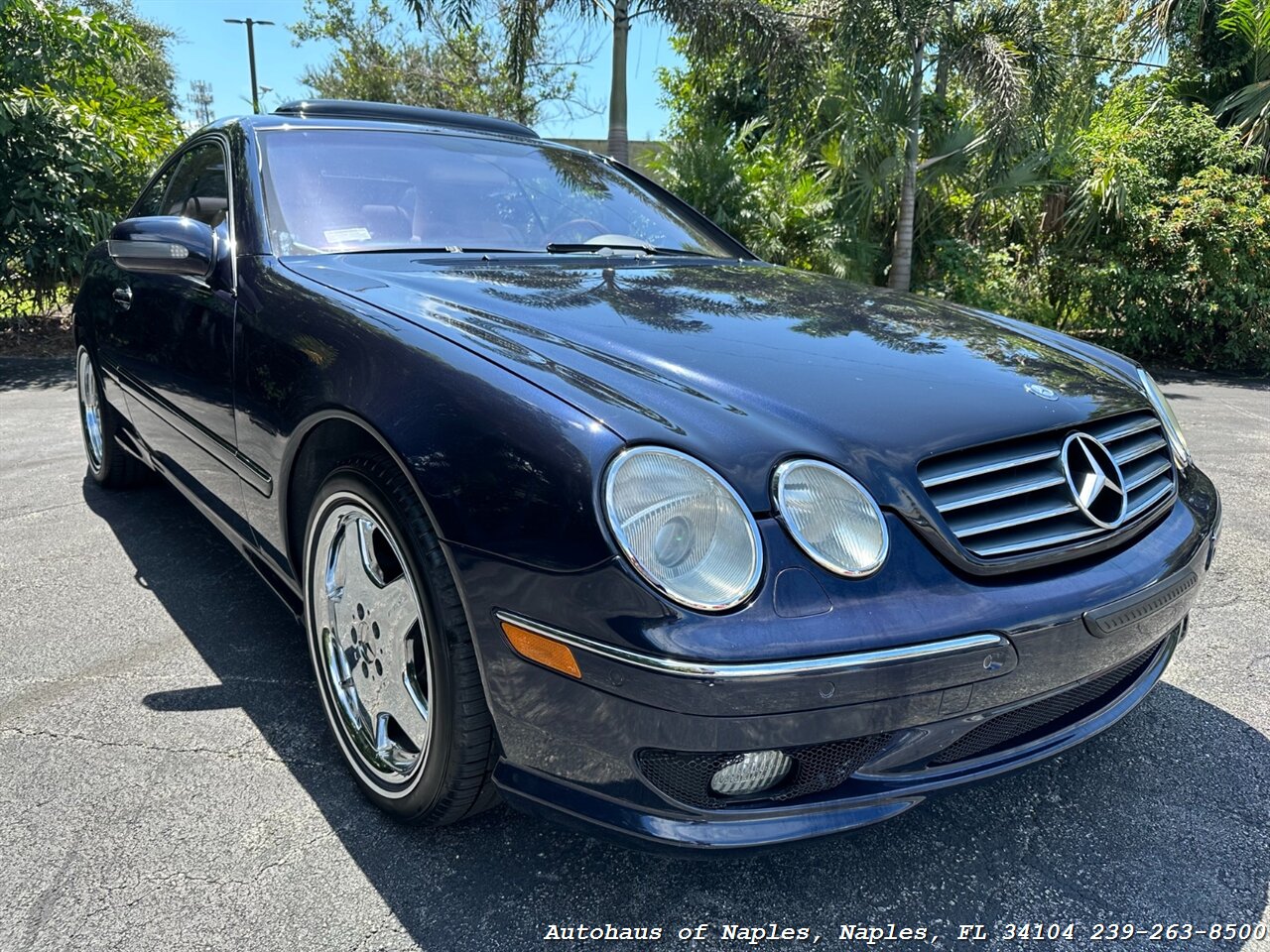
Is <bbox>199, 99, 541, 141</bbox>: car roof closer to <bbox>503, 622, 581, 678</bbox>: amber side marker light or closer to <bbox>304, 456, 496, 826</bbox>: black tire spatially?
<bbox>304, 456, 496, 826</bbox>: black tire

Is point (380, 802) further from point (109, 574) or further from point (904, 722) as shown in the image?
point (109, 574)

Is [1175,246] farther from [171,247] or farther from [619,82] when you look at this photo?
[171,247]

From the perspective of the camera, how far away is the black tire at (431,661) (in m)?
1.53

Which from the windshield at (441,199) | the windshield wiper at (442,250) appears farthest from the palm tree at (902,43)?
the windshield wiper at (442,250)

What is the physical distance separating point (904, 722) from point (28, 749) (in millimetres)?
1998

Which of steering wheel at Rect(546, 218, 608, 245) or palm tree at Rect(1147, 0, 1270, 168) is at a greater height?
palm tree at Rect(1147, 0, 1270, 168)

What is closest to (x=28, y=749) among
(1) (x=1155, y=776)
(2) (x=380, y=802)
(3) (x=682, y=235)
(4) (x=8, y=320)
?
(2) (x=380, y=802)

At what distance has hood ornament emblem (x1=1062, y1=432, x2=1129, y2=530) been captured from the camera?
1.67 meters

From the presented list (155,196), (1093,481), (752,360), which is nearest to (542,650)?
(752,360)

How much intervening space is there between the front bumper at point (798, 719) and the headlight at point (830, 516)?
0.17 m

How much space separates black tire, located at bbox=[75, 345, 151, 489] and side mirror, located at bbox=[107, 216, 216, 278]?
154cm

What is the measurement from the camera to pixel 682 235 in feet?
10.1

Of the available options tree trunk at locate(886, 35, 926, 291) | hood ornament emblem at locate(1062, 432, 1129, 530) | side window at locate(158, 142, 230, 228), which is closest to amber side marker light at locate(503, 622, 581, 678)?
hood ornament emblem at locate(1062, 432, 1129, 530)

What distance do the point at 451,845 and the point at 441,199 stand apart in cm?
179
